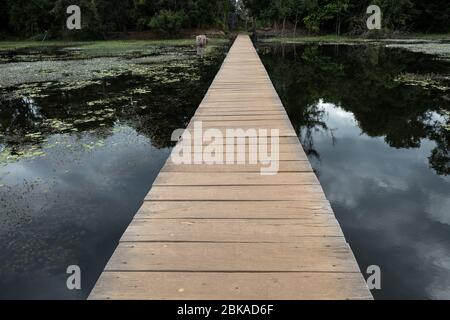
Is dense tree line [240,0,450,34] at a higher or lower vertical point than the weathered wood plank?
higher

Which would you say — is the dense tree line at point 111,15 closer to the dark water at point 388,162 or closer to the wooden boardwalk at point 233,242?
the dark water at point 388,162

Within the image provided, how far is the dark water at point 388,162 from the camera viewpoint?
282 cm

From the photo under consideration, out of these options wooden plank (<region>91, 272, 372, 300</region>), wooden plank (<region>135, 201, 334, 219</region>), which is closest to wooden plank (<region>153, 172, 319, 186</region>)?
→ wooden plank (<region>135, 201, 334, 219</region>)

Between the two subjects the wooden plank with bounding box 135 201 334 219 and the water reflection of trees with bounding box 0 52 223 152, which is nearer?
the wooden plank with bounding box 135 201 334 219

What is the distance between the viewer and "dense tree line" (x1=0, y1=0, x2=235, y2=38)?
3081cm

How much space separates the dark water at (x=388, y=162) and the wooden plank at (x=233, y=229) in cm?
65

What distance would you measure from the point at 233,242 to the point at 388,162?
10.8 feet

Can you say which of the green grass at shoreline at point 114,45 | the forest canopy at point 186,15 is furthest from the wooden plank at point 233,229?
the forest canopy at point 186,15

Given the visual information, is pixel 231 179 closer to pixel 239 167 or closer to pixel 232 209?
pixel 239 167

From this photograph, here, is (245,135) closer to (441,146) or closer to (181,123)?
(181,123)

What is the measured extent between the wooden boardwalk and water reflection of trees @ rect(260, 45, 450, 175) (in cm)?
249

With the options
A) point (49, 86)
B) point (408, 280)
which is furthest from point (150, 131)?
point (49, 86)

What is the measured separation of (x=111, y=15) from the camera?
109 feet

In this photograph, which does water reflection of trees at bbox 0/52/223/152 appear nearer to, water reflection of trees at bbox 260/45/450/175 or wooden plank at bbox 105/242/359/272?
water reflection of trees at bbox 260/45/450/175
